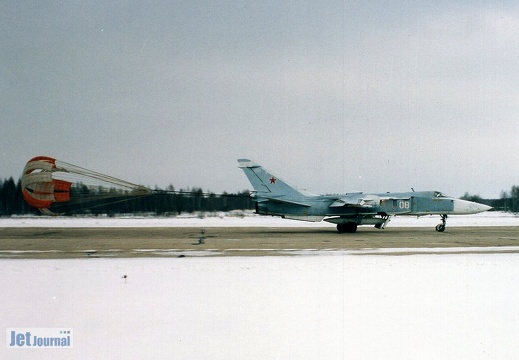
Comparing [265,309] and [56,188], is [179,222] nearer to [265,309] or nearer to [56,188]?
[56,188]

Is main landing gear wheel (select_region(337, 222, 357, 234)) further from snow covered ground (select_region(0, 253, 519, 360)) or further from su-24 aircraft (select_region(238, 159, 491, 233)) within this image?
snow covered ground (select_region(0, 253, 519, 360))

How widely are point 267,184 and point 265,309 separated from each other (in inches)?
757

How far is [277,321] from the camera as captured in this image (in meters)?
Result: 7.37

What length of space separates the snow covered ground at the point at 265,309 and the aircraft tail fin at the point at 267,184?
14157 millimetres

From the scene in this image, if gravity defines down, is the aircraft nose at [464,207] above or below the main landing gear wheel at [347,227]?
above

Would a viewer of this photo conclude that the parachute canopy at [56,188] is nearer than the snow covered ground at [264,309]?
No

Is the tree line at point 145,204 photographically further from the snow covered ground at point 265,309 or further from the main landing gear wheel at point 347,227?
the snow covered ground at point 265,309

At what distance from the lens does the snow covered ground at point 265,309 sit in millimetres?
6391

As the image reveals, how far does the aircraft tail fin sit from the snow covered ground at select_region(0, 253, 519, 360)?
46.4ft

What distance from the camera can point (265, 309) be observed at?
8.05 metres

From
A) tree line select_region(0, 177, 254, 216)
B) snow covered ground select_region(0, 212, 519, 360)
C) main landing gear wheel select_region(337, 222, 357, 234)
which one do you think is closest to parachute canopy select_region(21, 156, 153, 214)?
snow covered ground select_region(0, 212, 519, 360)

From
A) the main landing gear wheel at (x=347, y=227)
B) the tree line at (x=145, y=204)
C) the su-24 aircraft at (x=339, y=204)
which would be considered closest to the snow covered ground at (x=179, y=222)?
the tree line at (x=145, y=204)

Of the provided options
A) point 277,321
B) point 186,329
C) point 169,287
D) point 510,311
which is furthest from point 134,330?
point 510,311

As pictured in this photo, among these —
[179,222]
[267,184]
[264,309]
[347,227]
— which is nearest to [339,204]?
[347,227]
